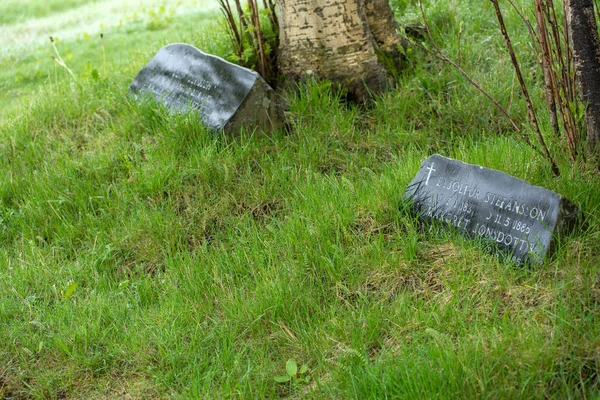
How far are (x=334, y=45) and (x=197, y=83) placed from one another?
43.1 inches

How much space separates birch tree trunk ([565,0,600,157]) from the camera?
3586 mm

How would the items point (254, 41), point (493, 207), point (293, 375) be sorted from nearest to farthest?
point (293, 375) → point (493, 207) → point (254, 41)

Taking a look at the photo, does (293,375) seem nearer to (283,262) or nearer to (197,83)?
(283,262)

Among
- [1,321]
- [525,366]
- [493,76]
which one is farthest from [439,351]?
[493,76]

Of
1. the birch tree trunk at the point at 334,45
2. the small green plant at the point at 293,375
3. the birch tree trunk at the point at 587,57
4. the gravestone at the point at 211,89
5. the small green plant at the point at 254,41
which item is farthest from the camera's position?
the small green plant at the point at 254,41

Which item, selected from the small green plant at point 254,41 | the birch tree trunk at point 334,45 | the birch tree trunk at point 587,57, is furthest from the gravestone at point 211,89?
the birch tree trunk at point 587,57

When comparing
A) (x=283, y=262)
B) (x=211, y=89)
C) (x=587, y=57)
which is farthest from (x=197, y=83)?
(x=587, y=57)

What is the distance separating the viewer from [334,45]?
5.34 m

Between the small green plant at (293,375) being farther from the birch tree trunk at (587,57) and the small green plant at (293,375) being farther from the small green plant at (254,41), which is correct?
the small green plant at (254,41)

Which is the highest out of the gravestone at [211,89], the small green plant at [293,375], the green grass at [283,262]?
the gravestone at [211,89]

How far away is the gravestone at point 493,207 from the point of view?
3.35 m

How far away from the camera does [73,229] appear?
454 cm

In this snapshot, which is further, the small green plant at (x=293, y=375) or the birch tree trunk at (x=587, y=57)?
the birch tree trunk at (x=587, y=57)

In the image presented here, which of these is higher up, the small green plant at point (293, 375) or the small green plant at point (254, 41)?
the small green plant at point (254, 41)
